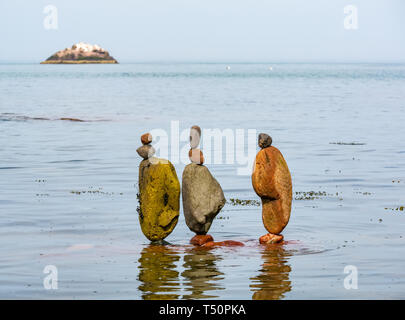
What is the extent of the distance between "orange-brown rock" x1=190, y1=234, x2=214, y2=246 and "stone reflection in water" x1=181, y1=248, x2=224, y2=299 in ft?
A: 1.45

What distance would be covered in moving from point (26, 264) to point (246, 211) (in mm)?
7808

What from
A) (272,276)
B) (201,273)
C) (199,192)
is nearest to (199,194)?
(199,192)

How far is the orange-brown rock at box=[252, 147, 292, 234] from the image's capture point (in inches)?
639

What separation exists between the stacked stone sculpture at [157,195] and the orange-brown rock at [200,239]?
562mm

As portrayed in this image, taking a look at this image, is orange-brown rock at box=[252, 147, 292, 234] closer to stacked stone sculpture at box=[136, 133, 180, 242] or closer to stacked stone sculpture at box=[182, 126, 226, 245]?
stacked stone sculpture at box=[182, 126, 226, 245]

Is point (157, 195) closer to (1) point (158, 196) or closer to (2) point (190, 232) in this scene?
(1) point (158, 196)

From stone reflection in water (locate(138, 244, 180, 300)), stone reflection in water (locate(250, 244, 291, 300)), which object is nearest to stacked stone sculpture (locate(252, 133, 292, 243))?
stone reflection in water (locate(250, 244, 291, 300))

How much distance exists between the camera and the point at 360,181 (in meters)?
26.9

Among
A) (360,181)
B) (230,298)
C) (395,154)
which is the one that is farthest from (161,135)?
(230,298)

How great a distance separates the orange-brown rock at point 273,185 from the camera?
1622cm

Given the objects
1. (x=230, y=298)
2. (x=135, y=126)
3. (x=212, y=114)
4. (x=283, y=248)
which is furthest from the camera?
(x=212, y=114)

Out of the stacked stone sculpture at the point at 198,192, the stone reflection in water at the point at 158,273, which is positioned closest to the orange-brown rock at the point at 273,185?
the stacked stone sculpture at the point at 198,192

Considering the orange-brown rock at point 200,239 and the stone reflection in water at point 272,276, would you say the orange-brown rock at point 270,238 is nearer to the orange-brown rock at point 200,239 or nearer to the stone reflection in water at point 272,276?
the stone reflection in water at point 272,276

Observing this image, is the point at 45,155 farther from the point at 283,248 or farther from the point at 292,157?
the point at 283,248
